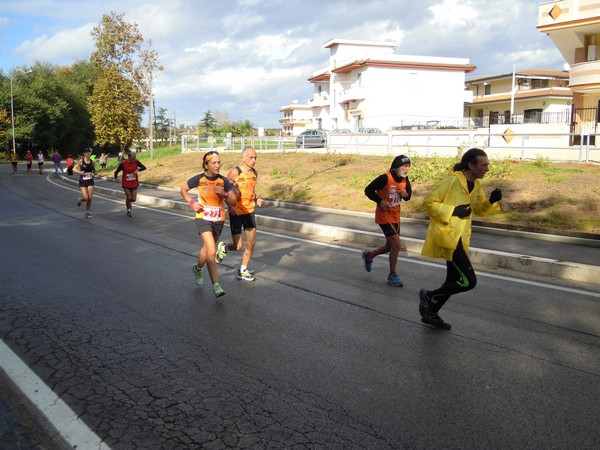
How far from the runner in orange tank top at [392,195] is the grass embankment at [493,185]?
5120 mm

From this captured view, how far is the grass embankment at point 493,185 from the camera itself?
1220 cm

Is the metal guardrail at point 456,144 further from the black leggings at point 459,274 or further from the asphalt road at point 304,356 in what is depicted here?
the black leggings at point 459,274

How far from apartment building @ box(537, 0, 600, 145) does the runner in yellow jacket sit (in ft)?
73.3

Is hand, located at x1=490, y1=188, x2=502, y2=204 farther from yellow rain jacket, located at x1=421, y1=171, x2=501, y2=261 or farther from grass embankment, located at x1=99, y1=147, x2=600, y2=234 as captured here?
grass embankment, located at x1=99, y1=147, x2=600, y2=234

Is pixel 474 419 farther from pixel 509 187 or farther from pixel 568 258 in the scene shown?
pixel 509 187

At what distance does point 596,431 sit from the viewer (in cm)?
350

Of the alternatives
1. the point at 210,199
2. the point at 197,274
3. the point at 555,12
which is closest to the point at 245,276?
the point at 197,274

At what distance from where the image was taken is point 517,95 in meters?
49.8

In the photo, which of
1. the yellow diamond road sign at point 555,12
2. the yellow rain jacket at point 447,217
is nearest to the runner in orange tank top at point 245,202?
the yellow rain jacket at point 447,217

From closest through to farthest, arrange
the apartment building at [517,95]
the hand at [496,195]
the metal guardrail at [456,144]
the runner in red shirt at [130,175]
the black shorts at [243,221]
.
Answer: the hand at [496,195] → the black shorts at [243,221] → the runner in red shirt at [130,175] → the metal guardrail at [456,144] → the apartment building at [517,95]

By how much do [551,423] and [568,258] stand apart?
5988 millimetres

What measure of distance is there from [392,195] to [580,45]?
1007 inches

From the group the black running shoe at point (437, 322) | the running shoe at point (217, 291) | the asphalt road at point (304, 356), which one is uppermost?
the running shoe at point (217, 291)

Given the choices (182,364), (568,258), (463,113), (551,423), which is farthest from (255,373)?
(463,113)
